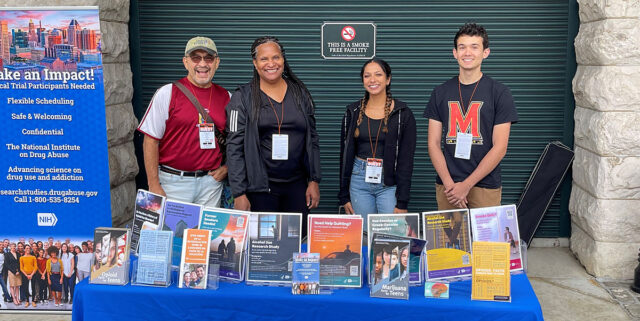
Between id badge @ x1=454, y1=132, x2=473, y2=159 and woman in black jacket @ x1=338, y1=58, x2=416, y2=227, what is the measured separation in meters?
0.28

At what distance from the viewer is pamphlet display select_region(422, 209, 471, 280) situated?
2.42 meters

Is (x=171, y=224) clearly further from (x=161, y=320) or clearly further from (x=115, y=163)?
(x=115, y=163)

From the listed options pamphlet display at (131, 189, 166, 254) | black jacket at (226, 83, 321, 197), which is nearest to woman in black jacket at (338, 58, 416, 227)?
black jacket at (226, 83, 321, 197)

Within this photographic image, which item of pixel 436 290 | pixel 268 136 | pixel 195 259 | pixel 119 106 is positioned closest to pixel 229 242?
pixel 195 259

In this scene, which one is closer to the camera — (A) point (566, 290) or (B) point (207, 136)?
(B) point (207, 136)

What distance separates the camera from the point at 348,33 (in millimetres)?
4836

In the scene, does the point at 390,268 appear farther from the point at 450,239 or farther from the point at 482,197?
the point at 482,197

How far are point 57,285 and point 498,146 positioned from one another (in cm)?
270

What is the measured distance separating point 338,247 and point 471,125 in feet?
4.10

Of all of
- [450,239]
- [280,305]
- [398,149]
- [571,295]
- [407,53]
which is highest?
[407,53]

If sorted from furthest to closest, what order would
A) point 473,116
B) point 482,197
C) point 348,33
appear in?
1. point 348,33
2. point 482,197
3. point 473,116

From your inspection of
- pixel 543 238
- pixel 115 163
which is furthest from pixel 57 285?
pixel 543 238

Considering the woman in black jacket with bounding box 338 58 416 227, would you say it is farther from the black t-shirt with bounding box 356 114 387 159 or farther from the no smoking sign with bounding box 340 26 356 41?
the no smoking sign with bounding box 340 26 356 41

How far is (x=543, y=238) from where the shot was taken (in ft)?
16.5
